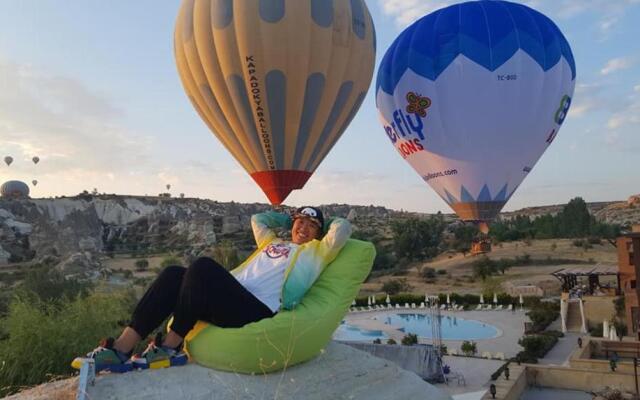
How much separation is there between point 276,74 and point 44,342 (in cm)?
733

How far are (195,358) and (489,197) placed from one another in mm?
14249

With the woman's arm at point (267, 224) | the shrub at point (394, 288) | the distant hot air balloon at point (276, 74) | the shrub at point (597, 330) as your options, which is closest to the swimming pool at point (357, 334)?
the distant hot air balloon at point (276, 74)

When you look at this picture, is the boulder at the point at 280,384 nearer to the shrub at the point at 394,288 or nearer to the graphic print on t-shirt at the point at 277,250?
the graphic print on t-shirt at the point at 277,250

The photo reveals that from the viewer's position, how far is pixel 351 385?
3.97m

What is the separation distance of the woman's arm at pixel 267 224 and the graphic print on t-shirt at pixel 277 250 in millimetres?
297

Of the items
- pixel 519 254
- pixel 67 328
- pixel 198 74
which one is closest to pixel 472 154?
pixel 198 74

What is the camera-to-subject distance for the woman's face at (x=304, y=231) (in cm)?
441

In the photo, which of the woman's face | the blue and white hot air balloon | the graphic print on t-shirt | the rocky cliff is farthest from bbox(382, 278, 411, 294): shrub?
the graphic print on t-shirt

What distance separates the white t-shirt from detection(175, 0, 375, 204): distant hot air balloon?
27.9 ft

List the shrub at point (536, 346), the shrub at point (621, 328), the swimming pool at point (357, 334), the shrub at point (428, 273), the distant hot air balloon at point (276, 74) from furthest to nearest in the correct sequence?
1. the shrub at point (428, 273)
2. the swimming pool at point (357, 334)
3. the shrub at point (621, 328)
4. the shrub at point (536, 346)
5. the distant hot air balloon at point (276, 74)

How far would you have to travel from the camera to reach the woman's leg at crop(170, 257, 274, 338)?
3488 mm

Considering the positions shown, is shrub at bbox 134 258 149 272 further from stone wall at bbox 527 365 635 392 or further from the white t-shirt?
the white t-shirt

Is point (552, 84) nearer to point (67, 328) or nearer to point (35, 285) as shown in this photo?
point (67, 328)

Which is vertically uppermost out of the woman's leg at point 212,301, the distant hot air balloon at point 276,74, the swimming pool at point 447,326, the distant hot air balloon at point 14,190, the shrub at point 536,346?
the distant hot air balloon at point 14,190
